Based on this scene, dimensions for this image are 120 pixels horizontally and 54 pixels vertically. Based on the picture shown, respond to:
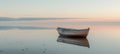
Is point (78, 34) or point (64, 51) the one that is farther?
point (78, 34)

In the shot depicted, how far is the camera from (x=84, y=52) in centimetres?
2020

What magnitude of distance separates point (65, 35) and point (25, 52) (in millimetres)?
19859

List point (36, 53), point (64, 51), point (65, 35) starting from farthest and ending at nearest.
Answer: point (65, 35) < point (64, 51) < point (36, 53)

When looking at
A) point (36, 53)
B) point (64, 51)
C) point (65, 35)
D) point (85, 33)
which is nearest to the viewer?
point (36, 53)

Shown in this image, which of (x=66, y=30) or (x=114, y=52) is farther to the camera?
(x=66, y=30)

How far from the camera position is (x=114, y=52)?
20156mm

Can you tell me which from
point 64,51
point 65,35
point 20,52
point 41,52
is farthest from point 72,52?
point 65,35

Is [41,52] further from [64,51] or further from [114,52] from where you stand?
[114,52]

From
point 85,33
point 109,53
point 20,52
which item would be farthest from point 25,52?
point 85,33

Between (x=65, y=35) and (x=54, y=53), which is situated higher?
(x=54, y=53)

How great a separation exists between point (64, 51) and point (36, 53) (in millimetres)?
2416

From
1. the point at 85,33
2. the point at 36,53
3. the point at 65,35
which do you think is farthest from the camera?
the point at 65,35

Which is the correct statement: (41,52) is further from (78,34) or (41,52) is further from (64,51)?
(78,34)

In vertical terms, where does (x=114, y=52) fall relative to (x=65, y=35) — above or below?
above
